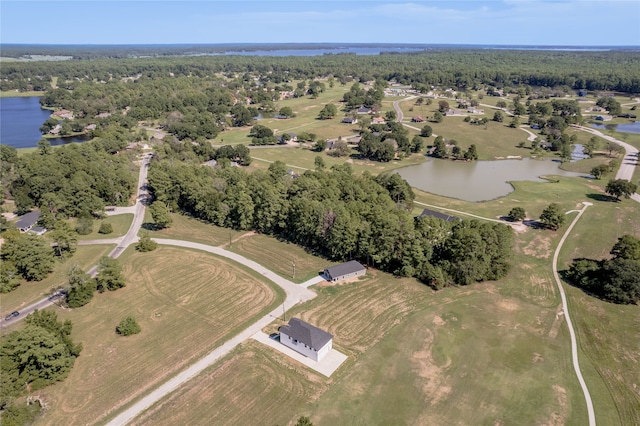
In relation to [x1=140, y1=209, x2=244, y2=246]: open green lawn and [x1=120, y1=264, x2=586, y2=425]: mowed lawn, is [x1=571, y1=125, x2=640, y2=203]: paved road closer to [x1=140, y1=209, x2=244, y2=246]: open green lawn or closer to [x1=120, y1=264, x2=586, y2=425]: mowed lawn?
[x1=120, y1=264, x2=586, y2=425]: mowed lawn

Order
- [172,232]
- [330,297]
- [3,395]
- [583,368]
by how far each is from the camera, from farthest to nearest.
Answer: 1. [172,232]
2. [330,297]
3. [583,368]
4. [3,395]

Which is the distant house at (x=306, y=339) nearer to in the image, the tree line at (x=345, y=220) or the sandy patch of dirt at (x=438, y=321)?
the sandy patch of dirt at (x=438, y=321)

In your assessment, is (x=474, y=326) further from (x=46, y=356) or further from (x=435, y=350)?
(x=46, y=356)

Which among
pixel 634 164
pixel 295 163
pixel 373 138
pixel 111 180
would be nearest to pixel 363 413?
pixel 111 180

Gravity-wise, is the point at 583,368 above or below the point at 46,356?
below

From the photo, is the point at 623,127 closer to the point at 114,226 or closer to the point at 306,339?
the point at 306,339

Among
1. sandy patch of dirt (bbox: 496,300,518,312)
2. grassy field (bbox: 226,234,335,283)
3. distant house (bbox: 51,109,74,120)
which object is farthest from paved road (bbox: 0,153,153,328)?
distant house (bbox: 51,109,74,120)

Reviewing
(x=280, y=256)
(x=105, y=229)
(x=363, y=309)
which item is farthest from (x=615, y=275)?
(x=105, y=229)
